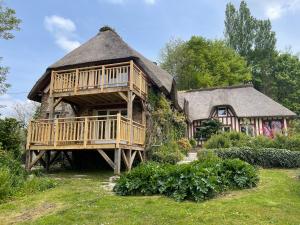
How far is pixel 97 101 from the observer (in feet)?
49.4

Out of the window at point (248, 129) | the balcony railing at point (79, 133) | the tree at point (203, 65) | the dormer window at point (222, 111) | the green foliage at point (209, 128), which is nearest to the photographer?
the balcony railing at point (79, 133)

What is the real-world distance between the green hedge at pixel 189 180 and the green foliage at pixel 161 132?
5.15m

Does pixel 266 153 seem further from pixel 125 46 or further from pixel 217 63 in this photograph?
pixel 217 63

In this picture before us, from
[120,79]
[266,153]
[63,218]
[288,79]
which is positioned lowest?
[63,218]

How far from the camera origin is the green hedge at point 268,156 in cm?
1226

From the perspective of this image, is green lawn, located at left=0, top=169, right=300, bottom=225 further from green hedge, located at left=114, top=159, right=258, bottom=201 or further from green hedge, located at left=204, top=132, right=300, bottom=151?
green hedge, located at left=204, top=132, right=300, bottom=151

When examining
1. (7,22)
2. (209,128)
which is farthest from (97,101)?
(209,128)

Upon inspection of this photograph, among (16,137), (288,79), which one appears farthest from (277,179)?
(288,79)

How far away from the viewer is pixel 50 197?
7.55m

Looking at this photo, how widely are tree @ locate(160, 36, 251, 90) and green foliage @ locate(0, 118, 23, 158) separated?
84.2ft

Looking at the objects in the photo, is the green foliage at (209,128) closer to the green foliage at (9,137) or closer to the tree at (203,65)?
the tree at (203,65)

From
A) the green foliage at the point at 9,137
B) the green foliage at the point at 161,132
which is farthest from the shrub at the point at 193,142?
the green foliage at the point at 9,137

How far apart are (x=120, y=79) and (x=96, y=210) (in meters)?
8.48

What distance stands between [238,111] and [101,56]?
13.9 meters
